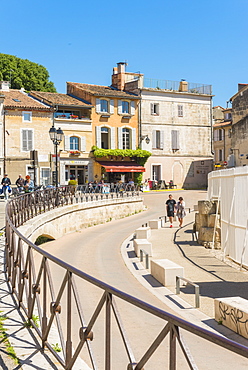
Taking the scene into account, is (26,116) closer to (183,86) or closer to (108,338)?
(183,86)

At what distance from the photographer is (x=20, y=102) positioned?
42.5 metres

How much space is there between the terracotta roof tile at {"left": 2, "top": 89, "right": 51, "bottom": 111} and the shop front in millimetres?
7711

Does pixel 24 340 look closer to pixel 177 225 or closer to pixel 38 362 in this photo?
pixel 38 362

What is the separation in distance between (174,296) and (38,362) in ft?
25.9

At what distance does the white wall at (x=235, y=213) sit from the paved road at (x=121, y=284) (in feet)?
10.1

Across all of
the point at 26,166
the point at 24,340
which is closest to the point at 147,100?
the point at 26,166

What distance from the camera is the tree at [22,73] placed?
188 feet

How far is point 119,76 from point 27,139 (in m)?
14.2

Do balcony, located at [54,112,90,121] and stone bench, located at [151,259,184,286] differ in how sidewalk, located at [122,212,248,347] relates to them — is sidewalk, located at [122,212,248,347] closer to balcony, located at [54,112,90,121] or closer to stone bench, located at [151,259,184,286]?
stone bench, located at [151,259,184,286]

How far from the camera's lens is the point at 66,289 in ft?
15.6

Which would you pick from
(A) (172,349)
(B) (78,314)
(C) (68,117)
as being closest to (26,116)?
(C) (68,117)

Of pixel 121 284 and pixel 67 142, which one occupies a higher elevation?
pixel 67 142

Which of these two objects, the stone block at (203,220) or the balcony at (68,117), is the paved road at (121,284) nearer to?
the stone block at (203,220)

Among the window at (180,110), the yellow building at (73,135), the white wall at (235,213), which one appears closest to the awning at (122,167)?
the yellow building at (73,135)
